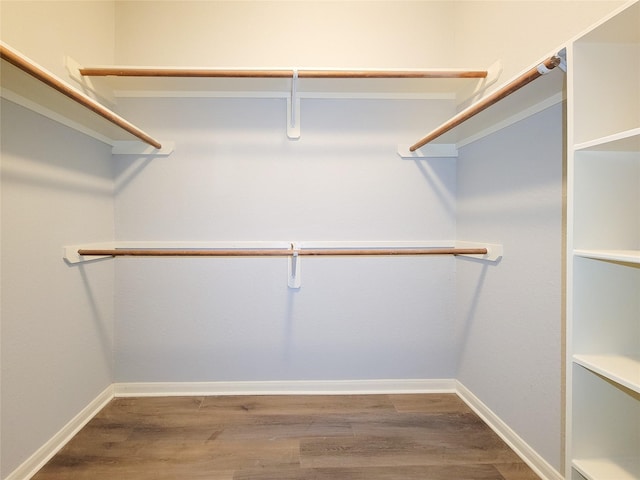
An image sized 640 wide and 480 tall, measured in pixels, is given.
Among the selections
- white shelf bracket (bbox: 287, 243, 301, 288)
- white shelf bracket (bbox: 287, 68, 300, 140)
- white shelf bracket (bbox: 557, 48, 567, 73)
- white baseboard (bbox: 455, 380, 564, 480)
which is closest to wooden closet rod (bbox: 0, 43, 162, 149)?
white shelf bracket (bbox: 287, 68, 300, 140)

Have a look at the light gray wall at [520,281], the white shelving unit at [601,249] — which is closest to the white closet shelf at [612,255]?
the white shelving unit at [601,249]

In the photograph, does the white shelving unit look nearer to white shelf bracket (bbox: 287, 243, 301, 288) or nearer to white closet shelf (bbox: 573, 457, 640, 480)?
white closet shelf (bbox: 573, 457, 640, 480)

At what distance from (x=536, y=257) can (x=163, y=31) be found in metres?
2.16

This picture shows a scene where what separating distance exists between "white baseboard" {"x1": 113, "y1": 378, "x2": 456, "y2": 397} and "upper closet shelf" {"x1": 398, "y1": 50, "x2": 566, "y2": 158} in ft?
4.38

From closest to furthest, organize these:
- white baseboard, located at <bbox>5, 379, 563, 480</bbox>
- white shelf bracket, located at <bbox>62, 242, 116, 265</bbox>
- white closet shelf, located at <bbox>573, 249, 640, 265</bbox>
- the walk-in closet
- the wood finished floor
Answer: white closet shelf, located at <bbox>573, 249, 640, 265</bbox>, the walk-in closet, the wood finished floor, white shelf bracket, located at <bbox>62, 242, 116, 265</bbox>, white baseboard, located at <bbox>5, 379, 563, 480</bbox>

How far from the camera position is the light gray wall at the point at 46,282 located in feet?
3.69

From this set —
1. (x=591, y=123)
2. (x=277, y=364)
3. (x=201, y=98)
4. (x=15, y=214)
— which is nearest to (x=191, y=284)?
(x=277, y=364)

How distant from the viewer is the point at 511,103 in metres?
1.21

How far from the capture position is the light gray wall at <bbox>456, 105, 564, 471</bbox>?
3.82ft

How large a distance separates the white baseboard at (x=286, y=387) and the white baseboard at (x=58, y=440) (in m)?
0.14

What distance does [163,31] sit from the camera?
1.73 metres

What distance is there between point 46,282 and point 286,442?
47.2 inches

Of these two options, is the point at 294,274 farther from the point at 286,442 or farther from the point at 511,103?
the point at 511,103

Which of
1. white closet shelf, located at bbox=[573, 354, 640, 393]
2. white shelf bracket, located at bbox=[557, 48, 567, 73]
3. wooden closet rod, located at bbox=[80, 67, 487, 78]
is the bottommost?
white closet shelf, located at bbox=[573, 354, 640, 393]
